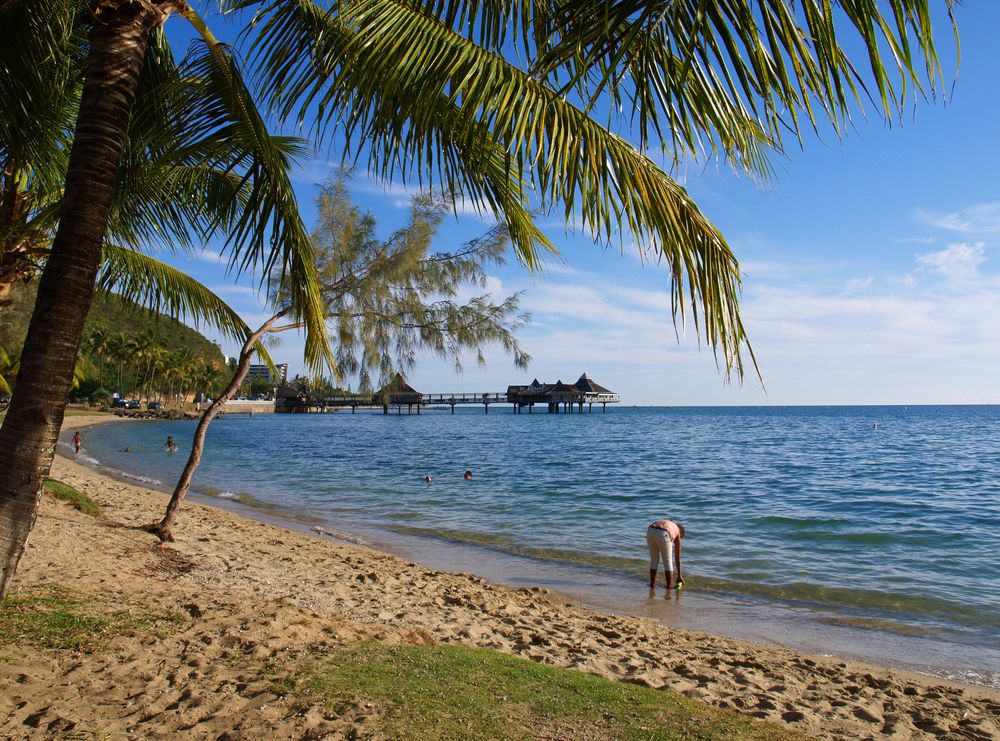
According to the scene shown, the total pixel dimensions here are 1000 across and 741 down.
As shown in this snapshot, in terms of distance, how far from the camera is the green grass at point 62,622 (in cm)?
385

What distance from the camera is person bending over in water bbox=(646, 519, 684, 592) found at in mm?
9109

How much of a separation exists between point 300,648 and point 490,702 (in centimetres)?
142

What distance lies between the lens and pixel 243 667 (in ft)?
12.7

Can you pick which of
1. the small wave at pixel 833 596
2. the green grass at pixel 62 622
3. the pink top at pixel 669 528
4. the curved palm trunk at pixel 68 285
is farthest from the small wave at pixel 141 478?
the curved palm trunk at pixel 68 285

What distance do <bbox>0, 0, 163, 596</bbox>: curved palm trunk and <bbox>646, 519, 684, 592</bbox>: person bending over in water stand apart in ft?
24.7

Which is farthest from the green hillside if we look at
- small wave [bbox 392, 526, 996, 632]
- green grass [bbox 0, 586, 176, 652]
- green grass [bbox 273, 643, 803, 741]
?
green grass [bbox 273, 643, 803, 741]

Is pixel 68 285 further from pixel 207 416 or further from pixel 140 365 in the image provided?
pixel 140 365

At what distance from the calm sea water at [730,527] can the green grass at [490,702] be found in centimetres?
420

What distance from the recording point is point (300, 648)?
14.2ft

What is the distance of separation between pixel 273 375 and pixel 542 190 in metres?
6.92

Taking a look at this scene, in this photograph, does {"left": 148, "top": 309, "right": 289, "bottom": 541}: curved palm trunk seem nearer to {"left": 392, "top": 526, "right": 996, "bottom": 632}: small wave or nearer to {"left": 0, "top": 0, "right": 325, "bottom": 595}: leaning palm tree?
{"left": 0, "top": 0, "right": 325, "bottom": 595}: leaning palm tree

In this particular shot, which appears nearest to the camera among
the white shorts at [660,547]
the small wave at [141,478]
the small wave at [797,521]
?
the white shorts at [660,547]

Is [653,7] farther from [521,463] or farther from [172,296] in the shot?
[521,463]

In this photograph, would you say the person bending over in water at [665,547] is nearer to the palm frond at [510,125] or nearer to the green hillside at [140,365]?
the palm frond at [510,125]
